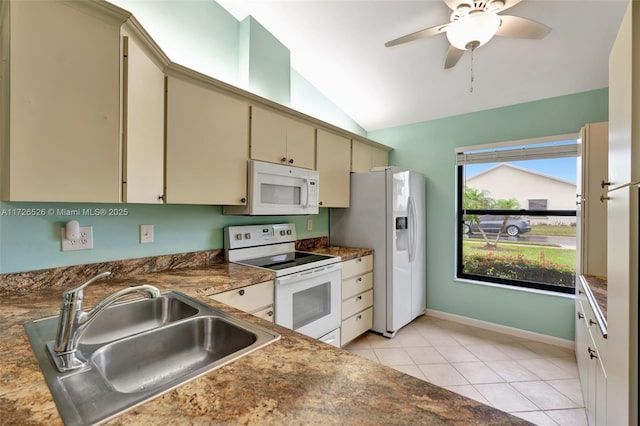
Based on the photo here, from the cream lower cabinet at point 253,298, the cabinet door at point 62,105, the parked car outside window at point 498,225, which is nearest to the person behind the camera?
the cabinet door at point 62,105

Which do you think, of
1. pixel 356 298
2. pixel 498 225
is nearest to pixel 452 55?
pixel 498 225

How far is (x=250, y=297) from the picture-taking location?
1.79 metres

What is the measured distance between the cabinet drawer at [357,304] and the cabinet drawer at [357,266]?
23cm

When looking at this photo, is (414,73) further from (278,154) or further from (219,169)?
(219,169)

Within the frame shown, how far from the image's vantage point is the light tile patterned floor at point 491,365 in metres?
1.95

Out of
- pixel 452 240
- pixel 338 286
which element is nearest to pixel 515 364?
pixel 452 240

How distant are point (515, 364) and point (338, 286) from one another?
5.26 ft

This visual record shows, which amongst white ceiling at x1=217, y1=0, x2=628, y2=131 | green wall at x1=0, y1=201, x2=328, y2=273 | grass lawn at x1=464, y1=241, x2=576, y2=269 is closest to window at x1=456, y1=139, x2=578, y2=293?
grass lawn at x1=464, y1=241, x2=576, y2=269

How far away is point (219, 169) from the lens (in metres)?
1.94

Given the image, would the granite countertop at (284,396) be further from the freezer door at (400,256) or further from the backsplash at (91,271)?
the freezer door at (400,256)

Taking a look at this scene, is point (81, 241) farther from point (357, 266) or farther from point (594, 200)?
point (594, 200)

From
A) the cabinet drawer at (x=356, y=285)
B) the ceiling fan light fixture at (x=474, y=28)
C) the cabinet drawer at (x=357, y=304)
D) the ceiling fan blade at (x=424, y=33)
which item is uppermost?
the ceiling fan blade at (x=424, y=33)

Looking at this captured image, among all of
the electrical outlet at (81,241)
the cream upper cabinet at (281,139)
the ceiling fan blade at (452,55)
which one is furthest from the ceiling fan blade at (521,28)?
the electrical outlet at (81,241)

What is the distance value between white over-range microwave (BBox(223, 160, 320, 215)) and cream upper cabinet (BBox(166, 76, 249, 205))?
2.8 inches
